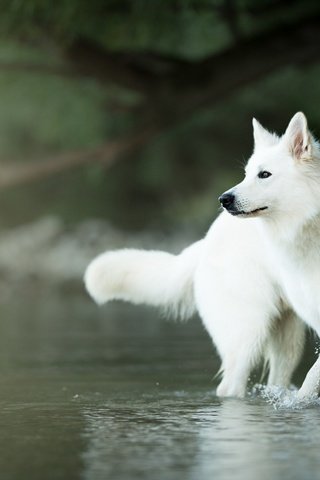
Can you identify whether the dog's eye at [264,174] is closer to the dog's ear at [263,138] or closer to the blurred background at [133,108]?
the dog's ear at [263,138]

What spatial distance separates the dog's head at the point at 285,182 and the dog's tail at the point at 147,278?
1.23 m

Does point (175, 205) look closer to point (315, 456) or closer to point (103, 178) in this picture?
point (103, 178)

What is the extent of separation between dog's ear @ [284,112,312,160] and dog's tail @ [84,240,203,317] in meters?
1.41

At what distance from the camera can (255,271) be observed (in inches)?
331

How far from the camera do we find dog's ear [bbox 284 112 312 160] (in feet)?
25.1

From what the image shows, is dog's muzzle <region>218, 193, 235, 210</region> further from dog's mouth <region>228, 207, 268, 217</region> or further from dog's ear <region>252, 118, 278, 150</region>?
dog's ear <region>252, 118, 278, 150</region>

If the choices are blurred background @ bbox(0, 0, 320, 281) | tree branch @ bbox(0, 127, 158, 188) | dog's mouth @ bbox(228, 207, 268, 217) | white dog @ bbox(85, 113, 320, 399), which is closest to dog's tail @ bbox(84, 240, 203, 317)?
white dog @ bbox(85, 113, 320, 399)

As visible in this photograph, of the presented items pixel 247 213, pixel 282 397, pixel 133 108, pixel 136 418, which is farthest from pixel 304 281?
pixel 133 108

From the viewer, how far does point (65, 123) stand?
25.8m

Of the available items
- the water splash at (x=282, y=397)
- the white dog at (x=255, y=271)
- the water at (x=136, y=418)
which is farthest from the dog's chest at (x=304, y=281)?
the water at (x=136, y=418)

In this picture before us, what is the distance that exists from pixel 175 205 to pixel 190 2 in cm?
1365

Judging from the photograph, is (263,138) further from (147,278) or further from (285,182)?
(147,278)

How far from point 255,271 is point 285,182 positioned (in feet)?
2.98

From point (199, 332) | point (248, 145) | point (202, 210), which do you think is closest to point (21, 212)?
point (202, 210)
